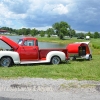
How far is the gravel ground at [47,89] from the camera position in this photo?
5840 millimetres

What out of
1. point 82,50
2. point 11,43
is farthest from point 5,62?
point 82,50

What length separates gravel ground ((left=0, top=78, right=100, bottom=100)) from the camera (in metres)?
5.84

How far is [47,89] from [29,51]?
6.42m

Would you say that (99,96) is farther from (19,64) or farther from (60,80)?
(19,64)

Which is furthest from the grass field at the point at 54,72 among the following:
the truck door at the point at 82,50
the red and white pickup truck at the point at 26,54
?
the truck door at the point at 82,50

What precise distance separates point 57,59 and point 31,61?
167 centimetres

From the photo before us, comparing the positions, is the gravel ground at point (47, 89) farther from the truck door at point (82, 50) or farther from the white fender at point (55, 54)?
the truck door at point (82, 50)

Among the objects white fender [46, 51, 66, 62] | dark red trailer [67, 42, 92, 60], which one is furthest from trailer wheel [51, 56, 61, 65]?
dark red trailer [67, 42, 92, 60]

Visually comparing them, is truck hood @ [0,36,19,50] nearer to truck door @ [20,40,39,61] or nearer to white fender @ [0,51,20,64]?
truck door @ [20,40,39,61]

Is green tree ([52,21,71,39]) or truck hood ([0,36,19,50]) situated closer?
truck hood ([0,36,19,50])

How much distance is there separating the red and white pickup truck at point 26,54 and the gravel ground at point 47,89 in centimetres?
459

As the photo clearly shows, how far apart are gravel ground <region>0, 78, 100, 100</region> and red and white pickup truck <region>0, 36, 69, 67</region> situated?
4592 millimetres

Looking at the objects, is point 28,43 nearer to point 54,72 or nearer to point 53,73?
point 54,72

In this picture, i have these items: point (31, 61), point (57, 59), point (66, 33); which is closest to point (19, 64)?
point (31, 61)
